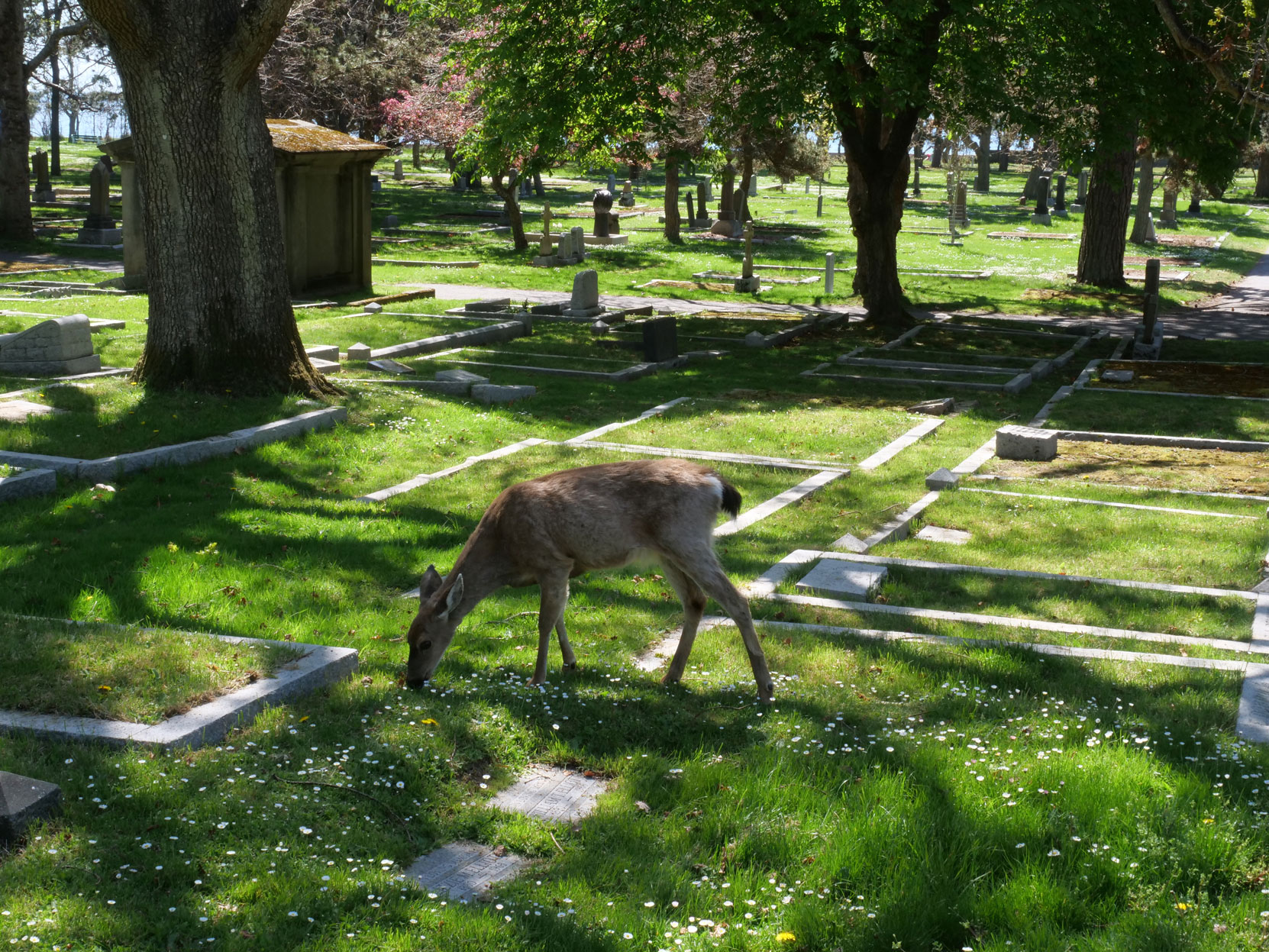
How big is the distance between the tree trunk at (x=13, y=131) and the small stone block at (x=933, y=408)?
26.2 m

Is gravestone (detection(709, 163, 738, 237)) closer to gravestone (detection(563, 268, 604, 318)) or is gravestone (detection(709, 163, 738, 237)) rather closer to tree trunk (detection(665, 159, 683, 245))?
tree trunk (detection(665, 159, 683, 245))

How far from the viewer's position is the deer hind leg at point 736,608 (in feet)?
22.2

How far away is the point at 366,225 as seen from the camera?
88.1 feet

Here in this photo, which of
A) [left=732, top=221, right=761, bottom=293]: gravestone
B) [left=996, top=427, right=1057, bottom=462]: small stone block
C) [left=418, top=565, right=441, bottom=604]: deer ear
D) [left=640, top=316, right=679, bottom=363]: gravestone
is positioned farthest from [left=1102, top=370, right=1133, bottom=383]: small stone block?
[left=418, top=565, right=441, bottom=604]: deer ear

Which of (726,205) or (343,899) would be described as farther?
(726,205)

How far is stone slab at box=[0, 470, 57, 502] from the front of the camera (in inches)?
408

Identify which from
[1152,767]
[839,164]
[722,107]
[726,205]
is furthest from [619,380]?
[839,164]

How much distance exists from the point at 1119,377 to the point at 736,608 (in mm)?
14676

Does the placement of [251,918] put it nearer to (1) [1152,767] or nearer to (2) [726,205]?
(1) [1152,767]

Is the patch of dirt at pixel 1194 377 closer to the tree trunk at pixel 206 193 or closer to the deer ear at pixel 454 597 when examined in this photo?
the tree trunk at pixel 206 193

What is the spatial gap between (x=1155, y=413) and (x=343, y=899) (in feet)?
49.8

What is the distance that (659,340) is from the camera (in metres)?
20.3

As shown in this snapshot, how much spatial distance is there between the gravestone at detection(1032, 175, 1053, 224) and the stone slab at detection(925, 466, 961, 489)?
43462 millimetres

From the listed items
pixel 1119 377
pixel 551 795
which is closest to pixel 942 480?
pixel 551 795
